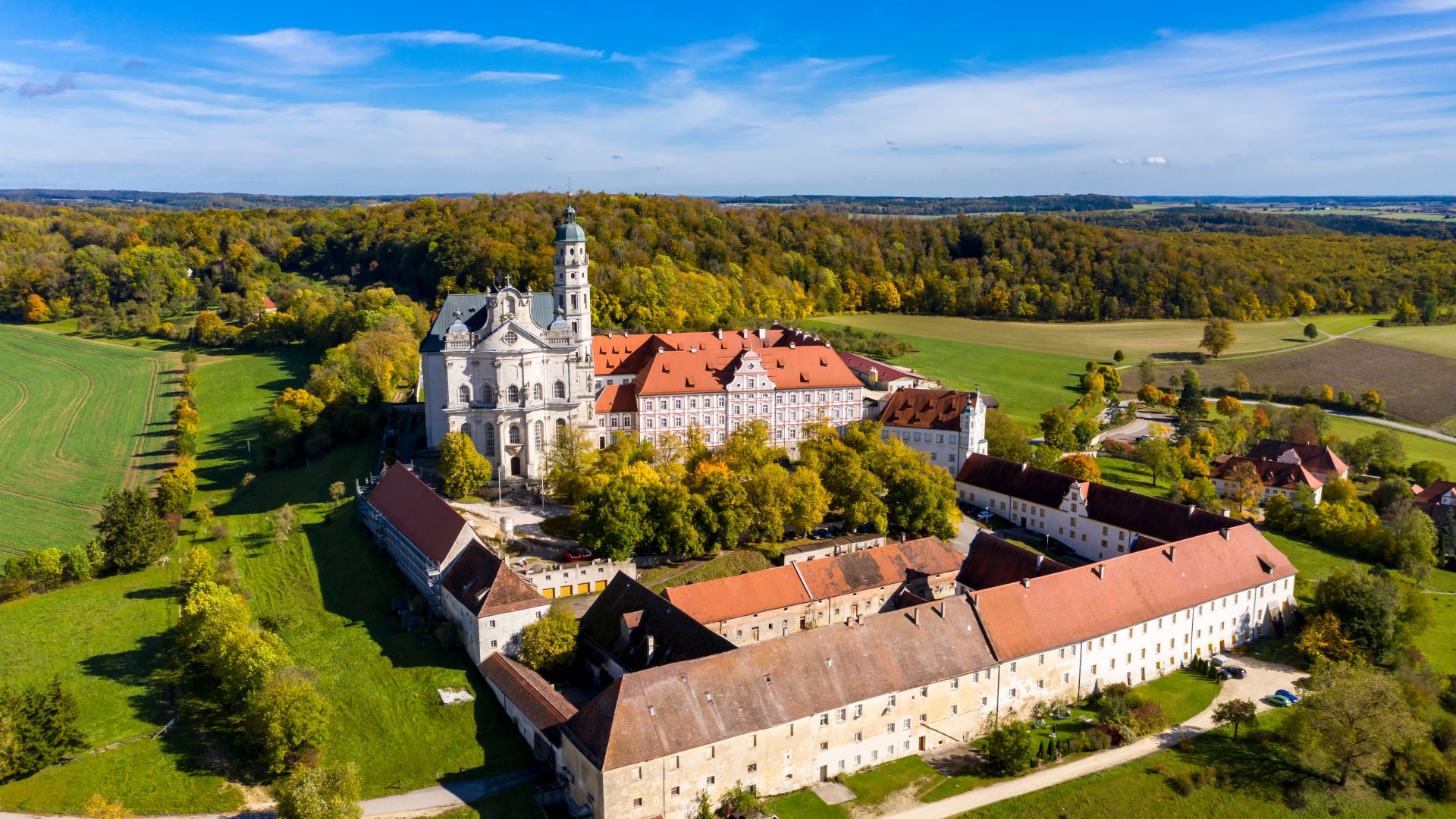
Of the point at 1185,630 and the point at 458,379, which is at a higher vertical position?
the point at 458,379

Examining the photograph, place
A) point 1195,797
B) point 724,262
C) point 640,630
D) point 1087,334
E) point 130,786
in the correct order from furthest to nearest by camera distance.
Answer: point 724,262 < point 1087,334 < point 640,630 < point 1195,797 < point 130,786

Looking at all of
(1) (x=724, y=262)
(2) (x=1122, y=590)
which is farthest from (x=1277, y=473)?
(1) (x=724, y=262)

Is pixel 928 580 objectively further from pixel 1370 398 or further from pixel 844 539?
pixel 1370 398

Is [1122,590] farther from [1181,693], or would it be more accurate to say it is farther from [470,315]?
[470,315]

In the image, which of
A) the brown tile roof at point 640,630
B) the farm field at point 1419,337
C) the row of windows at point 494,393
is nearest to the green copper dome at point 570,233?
the row of windows at point 494,393

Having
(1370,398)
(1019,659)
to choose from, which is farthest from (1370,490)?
(1019,659)

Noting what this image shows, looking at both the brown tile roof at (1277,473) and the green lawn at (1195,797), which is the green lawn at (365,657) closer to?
the green lawn at (1195,797)

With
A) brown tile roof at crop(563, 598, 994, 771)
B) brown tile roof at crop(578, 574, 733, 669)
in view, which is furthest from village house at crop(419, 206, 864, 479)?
brown tile roof at crop(563, 598, 994, 771)
